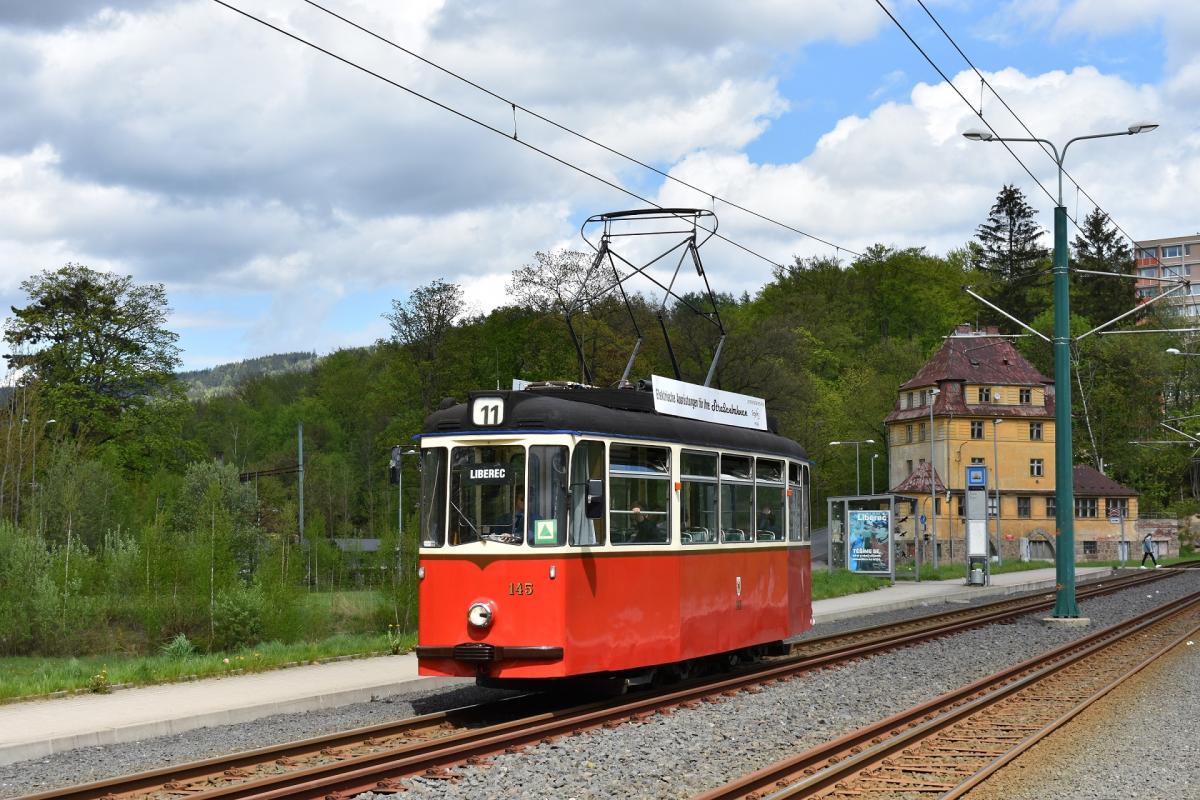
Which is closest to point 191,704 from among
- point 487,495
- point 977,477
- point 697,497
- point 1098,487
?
point 487,495

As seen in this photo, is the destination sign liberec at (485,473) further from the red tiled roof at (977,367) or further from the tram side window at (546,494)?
the red tiled roof at (977,367)

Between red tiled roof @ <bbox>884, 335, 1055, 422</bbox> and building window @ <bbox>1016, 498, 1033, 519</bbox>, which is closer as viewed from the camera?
red tiled roof @ <bbox>884, 335, 1055, 422</bbox>

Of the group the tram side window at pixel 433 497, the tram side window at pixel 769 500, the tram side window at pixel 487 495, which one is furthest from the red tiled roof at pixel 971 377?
the tram side window at pixel 487 495

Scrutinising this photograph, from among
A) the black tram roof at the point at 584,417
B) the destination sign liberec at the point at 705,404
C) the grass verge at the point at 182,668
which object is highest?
the destination sign liberec at the point at 705,404

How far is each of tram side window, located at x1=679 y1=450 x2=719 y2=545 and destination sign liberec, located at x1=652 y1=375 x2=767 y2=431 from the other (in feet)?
1.69

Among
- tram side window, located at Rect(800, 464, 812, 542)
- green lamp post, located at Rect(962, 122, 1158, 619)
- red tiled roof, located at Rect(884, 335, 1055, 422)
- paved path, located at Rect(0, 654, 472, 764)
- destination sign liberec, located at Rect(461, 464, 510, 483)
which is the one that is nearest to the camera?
paved path, located at Rect(0, 654, 472, 764)

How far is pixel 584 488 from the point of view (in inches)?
512

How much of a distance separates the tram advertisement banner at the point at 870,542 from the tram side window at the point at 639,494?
2619 cm

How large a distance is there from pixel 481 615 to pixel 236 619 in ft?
36.7

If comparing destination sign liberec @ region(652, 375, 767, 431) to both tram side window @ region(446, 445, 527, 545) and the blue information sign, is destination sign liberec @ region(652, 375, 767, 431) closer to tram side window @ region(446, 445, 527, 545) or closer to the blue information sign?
tram side window @ region(446, 445, 527, 545)

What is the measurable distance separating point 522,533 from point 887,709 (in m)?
4.17

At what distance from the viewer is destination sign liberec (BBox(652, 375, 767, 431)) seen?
14.4 m

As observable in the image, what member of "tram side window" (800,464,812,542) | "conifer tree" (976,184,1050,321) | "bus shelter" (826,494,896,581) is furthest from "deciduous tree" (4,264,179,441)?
"conifer tree" (976,184,1050,321)

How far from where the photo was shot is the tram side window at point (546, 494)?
12773 mm
